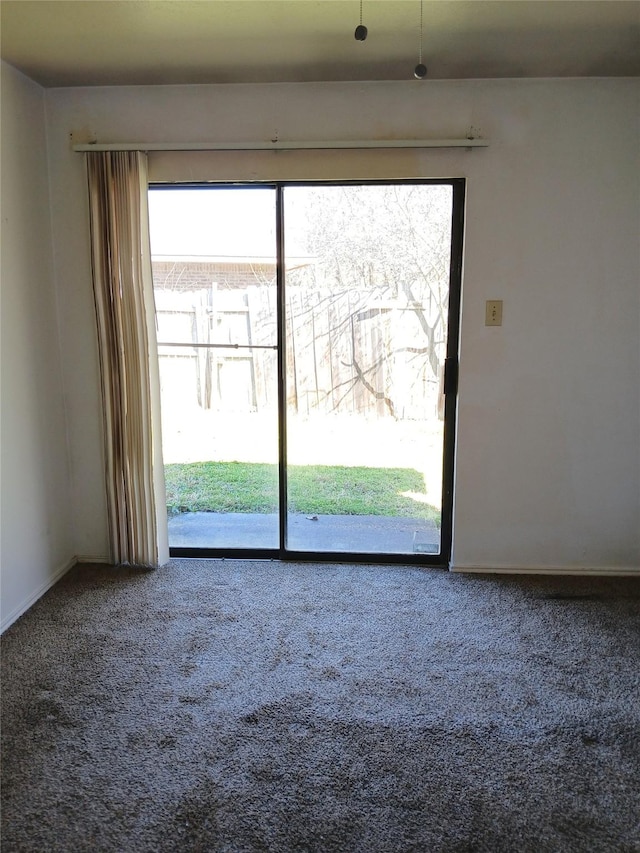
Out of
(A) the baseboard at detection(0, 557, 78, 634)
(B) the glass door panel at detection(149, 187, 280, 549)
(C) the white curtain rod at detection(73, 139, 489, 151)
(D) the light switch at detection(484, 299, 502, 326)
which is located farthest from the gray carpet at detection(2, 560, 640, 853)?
(C) the white curtain rod at detection(73, 139, 489, 151)

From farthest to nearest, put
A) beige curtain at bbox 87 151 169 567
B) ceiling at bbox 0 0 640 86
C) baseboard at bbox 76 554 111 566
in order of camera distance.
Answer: baseboard at bbox 76 554 111 566 < beige curtain at bbox 87 151 169 567 < ceiling at bbox 0 0 640 86

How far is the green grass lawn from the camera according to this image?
317 cm

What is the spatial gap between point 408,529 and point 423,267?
1461 mm

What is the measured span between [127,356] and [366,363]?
4.10ft

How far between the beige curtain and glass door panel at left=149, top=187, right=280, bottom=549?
0.58ft

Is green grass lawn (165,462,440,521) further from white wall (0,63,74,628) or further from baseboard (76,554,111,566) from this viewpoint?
white wall (0,63,74,628)

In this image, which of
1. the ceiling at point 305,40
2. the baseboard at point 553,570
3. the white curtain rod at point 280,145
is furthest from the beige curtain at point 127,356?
the baseboard at point 553,570

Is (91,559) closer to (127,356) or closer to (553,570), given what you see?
(127,356)

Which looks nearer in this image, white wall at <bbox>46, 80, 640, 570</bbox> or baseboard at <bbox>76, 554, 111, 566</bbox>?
white wall at <bbox>46, 80, 640, 570</bbox>

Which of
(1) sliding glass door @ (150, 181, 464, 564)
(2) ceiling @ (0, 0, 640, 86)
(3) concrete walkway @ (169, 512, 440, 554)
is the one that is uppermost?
(2) ceiling @ (0, 0, 640, 86)

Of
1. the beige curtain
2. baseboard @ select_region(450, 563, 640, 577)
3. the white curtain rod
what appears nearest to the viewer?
the white curtain rod

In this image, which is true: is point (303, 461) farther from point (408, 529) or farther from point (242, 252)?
point (242, 252)

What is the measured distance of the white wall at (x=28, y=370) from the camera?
2521mm

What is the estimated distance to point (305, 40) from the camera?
7.46ft
